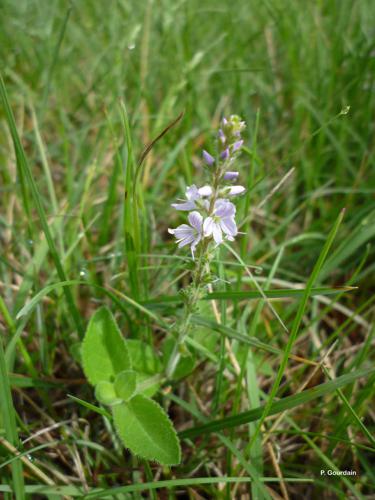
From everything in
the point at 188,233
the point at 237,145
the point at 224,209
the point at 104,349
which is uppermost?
the point at 237,145

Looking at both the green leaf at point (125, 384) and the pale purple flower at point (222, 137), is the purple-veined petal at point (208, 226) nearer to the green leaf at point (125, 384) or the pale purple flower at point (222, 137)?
the pale purple flower at point (222, 137)

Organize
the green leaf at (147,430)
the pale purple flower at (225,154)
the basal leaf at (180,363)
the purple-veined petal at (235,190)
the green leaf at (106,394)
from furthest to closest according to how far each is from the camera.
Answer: the basal leaf at (180,363) → the green leaf at (106,394) → the green leaf at (147,430) → the purple-veined petal at (235,190) → the pale purple flower at (225,154)

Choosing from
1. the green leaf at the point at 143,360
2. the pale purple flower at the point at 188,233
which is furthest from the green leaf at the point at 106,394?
the pale purple flower at the point at 188,233

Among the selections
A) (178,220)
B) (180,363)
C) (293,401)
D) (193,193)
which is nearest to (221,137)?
(193,193)

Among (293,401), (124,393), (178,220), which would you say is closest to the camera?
(293,401)

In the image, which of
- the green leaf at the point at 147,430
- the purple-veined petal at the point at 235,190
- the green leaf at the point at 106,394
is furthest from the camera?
the green leaf at the point at 106,394

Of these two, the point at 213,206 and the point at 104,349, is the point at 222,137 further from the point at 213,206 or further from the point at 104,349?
the point at 104,349

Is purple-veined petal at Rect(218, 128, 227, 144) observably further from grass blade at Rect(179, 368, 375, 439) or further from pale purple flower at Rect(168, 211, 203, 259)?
grass blade at Rect(179, 368, 375, 439)
